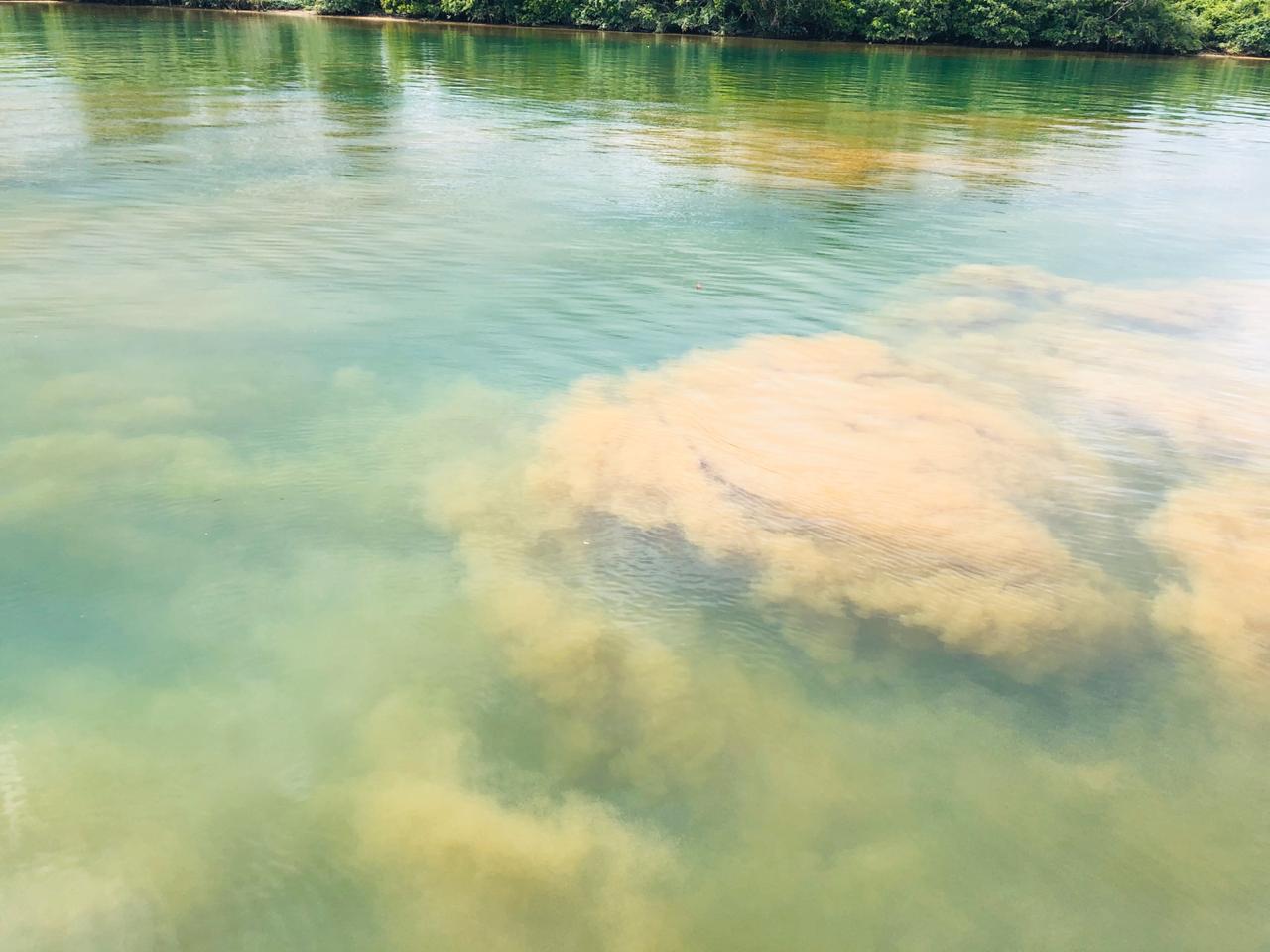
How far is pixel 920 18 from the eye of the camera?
39.6 meters

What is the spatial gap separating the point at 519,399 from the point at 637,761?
328 cm

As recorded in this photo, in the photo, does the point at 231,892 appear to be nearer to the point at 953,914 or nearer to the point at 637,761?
the point at 637,761

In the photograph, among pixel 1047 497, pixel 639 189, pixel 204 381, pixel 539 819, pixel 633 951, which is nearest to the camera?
pixel 633 951

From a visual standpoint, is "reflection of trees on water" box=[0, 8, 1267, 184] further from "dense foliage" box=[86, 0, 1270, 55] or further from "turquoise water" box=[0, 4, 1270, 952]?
"turquoise water" box=[0, 4, 1270, 952]

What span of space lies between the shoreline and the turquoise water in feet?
108

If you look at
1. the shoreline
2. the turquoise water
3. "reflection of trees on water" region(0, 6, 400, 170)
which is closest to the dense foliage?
the shoreline

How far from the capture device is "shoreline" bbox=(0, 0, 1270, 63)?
38594mm

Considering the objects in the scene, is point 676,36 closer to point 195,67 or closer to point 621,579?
point 195,67

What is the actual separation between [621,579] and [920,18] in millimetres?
42683

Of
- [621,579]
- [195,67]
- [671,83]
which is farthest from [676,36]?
[621,579]

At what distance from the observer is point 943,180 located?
12727 mm

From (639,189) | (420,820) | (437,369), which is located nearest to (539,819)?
(420,820)

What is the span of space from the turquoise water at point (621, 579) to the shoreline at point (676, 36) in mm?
32903

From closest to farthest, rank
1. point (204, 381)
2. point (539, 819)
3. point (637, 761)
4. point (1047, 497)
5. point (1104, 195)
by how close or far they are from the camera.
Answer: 1. point (539, 819)
2. point (637, 761)
3. point (1047, 497)
4. point (204, 381)
5. point (1104, 195)
